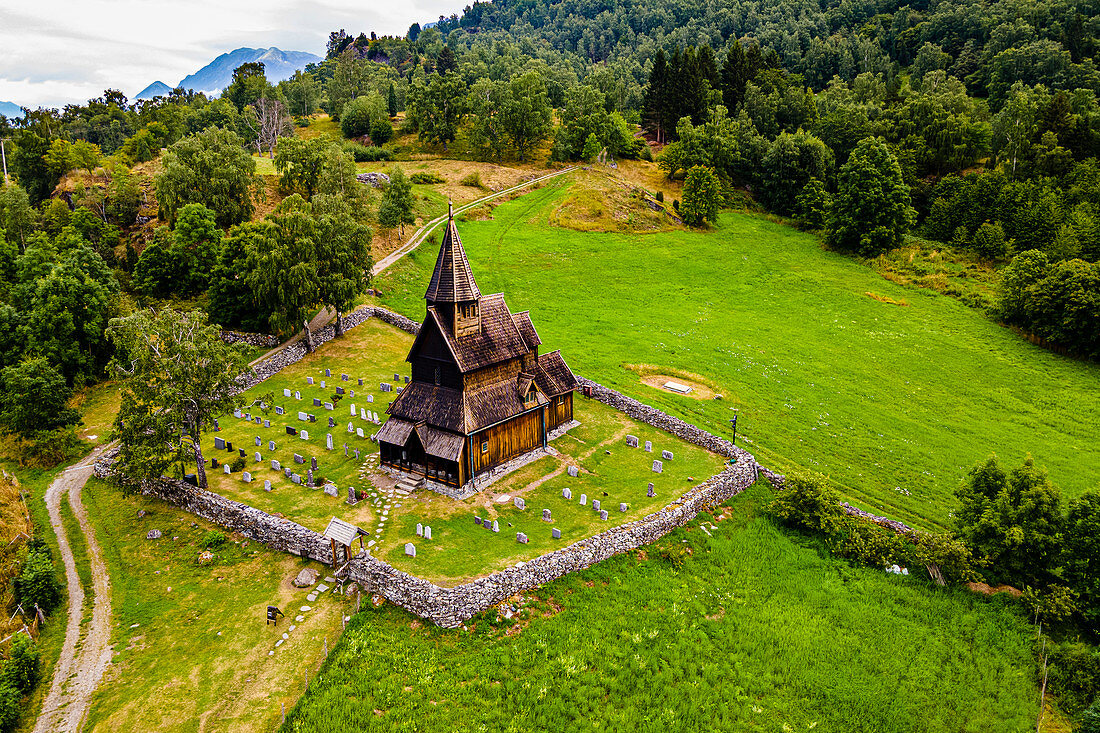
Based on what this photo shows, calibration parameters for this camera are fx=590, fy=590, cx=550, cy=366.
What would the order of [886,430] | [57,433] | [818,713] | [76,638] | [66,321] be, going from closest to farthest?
[818,713]
[76,638]
[57,433]
[886,430]
[66,321]

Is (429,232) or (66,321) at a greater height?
(429,232)

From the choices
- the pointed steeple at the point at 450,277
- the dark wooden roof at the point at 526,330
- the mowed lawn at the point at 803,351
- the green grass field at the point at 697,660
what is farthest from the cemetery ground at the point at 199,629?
the mowed lawn at the point at 803,351

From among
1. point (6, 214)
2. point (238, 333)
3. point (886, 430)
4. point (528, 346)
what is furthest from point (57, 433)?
point (886, 430)

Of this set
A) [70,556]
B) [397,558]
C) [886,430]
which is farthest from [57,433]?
[886,430]

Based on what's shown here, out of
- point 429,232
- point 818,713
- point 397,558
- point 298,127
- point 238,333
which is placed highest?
point 298,127

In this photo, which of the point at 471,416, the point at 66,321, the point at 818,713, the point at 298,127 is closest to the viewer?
the point at 818,713

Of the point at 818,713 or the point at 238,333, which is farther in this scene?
the point at 238,333

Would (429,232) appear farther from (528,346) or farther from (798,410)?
(798,410)

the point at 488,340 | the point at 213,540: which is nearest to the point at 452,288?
the point at 488,340

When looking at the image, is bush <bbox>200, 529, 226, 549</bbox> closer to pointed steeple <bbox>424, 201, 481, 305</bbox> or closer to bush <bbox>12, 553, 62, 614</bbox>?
bush <bbox>12, 553, 62, 614</bbox>
